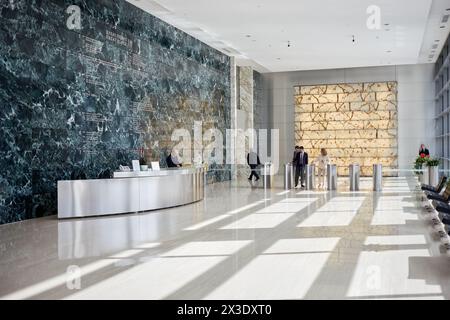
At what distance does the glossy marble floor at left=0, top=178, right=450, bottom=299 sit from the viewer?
5.13 m

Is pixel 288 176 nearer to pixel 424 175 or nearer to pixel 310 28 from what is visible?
pixel 310 28

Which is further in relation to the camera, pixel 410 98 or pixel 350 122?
pixel 350 122

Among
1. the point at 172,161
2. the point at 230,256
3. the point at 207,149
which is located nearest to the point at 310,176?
the point at 207,149

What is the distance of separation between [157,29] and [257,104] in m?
11.7

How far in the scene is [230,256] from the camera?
679 cm

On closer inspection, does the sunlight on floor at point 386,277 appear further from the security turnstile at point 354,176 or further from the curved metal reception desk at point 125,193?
the security turnstile at point 354,176

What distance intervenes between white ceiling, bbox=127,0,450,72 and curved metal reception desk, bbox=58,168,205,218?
4.76 m

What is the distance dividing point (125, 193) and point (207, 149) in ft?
29.2

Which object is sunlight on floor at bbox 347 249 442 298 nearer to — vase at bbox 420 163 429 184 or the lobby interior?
the lobby interior

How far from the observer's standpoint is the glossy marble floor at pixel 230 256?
16.8ft

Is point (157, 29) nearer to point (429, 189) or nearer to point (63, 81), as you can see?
point (63, 81)
